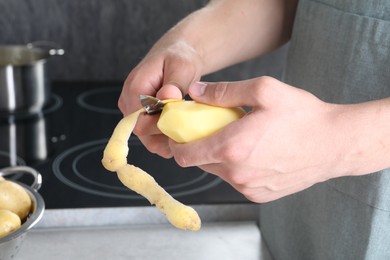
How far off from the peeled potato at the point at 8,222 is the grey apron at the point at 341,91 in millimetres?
356

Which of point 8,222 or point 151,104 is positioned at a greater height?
point 151,104

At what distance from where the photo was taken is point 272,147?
1.75 feet

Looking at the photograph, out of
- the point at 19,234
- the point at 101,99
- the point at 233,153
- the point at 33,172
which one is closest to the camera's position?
the point at 233,153

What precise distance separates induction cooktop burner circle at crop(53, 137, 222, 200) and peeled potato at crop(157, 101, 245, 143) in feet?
1.31

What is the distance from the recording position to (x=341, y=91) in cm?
73

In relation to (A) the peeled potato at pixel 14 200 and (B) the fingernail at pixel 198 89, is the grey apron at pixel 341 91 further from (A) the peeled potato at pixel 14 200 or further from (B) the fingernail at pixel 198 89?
(A) the peeled potato at pixel 14 200

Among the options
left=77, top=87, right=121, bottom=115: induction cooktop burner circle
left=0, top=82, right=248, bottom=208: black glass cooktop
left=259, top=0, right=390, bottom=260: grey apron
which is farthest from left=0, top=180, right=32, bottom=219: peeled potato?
left=77, top=87, right=121, bottom=115: induction cooktop burner circle

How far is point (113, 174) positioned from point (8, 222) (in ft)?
1.06

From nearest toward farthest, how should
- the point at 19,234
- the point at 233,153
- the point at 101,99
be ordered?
the point at 233,153 < the point at 19,234 < the point at 101,99

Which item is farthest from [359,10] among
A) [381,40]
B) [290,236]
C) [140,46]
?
[140,46]

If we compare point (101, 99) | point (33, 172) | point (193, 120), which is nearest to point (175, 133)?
point (193, 120)

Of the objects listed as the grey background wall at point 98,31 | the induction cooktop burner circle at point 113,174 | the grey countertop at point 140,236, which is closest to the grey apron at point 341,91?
the grey countertop at point 140,236

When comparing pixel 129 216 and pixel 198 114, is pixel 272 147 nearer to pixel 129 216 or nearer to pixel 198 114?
pixel 198 114

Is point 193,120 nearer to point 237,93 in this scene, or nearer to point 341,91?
point 237,93
